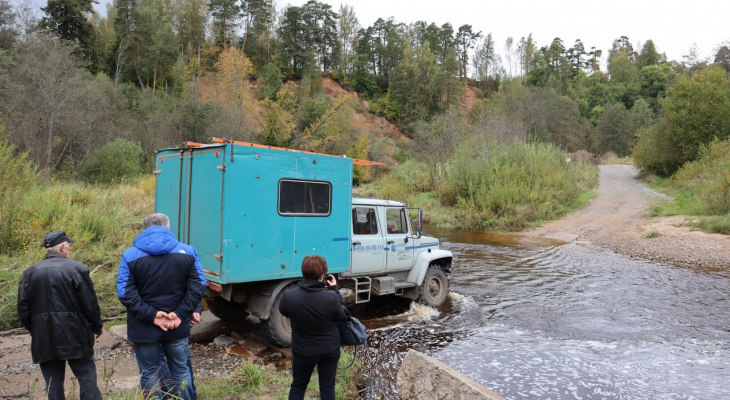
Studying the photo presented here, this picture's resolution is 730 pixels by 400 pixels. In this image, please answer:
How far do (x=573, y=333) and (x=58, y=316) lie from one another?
8.09 meters

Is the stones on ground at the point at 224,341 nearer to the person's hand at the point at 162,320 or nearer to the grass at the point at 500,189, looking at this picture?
the person's hand at the point at 162,320

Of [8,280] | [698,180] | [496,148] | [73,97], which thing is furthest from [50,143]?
[698,180]

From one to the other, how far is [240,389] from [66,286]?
6.93 feet

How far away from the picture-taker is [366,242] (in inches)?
317

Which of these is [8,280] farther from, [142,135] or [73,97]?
[142,135]

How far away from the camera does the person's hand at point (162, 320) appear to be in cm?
381

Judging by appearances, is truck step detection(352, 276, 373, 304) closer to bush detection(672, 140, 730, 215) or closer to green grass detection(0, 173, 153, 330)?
green grass detection(0, 173, 153, 330)

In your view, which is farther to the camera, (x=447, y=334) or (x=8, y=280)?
(x=447, y=334)

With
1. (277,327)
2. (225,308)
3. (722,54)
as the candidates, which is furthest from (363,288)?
(722,54)

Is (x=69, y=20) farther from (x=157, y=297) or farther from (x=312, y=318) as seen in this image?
(x=312, y=318)

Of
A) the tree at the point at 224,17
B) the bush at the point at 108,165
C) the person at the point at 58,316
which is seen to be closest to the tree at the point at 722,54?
the tree at the point at 224,17

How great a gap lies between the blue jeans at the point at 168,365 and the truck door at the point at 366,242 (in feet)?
13.2

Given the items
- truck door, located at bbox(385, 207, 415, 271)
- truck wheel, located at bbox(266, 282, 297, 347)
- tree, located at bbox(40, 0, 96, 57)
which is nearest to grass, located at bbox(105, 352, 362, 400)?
truck wheel, located at bbox(266, 282, 297, 347)

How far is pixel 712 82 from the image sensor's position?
99.7 ft
